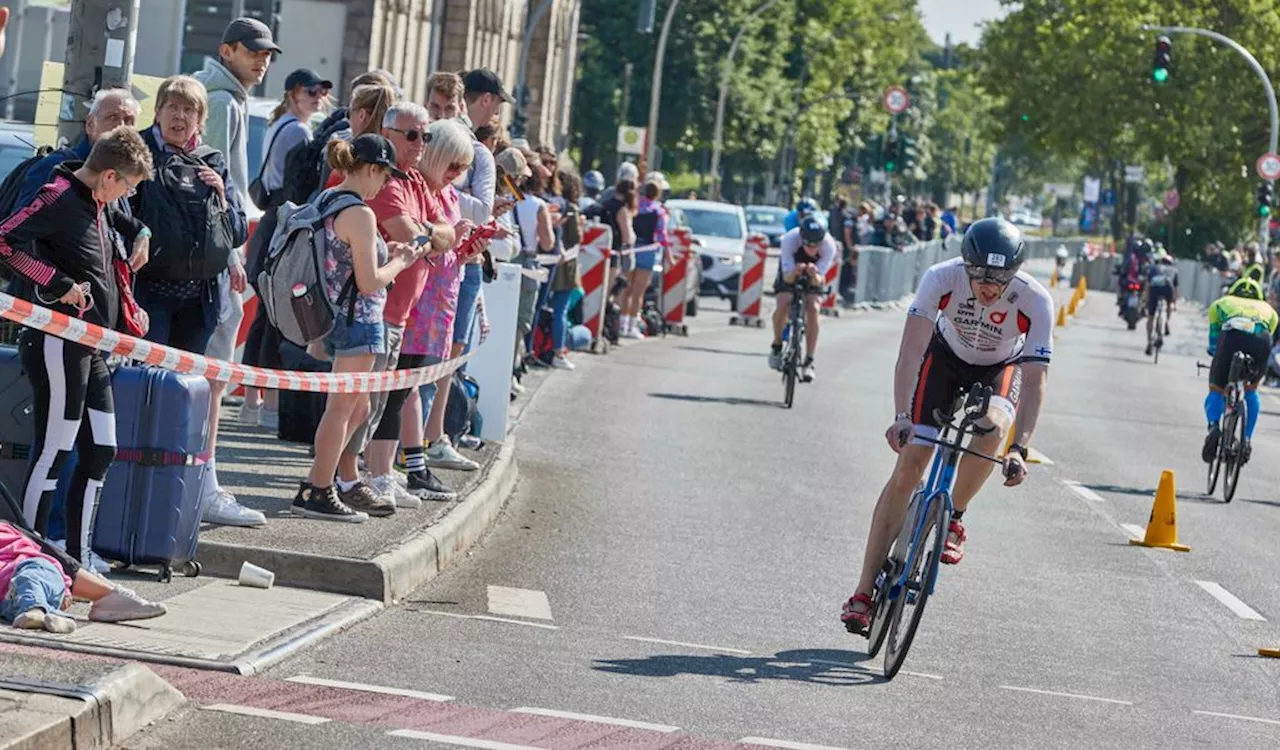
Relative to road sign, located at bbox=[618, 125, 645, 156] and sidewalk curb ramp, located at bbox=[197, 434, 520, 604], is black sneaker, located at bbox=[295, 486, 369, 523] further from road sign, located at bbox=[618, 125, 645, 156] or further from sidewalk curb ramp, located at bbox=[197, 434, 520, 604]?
road sign, located at bbox=[618, 125, 645, 156]

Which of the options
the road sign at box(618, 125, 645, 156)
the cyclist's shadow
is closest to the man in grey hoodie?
the cyclist's shadow

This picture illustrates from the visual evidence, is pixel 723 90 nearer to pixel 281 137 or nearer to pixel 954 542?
pixel 281 137

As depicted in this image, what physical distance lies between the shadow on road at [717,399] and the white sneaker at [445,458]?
849 centimetres

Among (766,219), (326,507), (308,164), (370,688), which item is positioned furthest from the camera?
(766,219)

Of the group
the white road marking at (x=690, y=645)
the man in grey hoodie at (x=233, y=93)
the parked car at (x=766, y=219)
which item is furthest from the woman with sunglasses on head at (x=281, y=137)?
the parked car at (x=766, y=219)

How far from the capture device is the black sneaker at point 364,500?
1101 cm

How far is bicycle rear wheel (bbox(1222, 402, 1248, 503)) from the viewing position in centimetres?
1811

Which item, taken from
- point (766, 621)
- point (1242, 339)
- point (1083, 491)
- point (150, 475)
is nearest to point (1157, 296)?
point (1242, 339)

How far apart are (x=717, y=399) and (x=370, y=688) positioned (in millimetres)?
14819

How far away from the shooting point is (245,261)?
12594mm

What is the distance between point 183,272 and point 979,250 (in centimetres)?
290

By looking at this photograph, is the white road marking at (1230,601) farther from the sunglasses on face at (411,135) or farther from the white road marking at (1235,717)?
the sunglasses on face at (411,135)

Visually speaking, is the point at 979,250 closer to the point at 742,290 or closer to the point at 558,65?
the point at 742,290

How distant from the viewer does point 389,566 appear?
9594 millimetres
